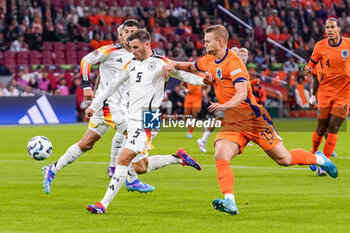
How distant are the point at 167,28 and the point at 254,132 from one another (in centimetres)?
2616

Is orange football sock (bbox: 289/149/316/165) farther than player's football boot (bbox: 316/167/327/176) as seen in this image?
No

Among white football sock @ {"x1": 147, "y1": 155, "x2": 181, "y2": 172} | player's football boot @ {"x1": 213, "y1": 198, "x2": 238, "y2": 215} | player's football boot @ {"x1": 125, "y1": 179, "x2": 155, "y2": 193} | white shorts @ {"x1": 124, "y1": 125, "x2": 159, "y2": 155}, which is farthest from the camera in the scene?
player's football boot @ {"x1": 125, "y1": 179, "x2": 155, "y2": 193}

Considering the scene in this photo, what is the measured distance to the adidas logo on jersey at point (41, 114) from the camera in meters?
27.7

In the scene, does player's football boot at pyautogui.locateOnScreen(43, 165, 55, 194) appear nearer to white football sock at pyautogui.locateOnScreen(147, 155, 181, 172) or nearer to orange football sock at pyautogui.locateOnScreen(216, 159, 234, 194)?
white football sock at pyautogui.locateOnScreen(147, 155, 181, 172)

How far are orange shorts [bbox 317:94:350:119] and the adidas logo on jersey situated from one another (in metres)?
16.7

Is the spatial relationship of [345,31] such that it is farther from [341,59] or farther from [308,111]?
[341,59]

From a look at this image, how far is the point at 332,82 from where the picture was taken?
1256 centimetres

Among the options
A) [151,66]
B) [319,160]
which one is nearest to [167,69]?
[151,66]

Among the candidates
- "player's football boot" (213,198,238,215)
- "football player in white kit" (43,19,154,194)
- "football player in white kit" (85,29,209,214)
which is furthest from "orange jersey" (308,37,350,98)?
"player's football boot" (213,198,238,215)

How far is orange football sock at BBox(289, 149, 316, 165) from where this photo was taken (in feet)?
29.5

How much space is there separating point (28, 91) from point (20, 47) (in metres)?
2.99

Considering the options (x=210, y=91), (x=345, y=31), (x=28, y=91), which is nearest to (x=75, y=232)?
(x=28, y=91)

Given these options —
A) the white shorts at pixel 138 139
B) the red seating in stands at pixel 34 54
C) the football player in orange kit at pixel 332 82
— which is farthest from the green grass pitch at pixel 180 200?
the red seating in stands at pixel 34 54

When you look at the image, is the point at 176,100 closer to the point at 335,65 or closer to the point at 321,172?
the point at 335,65
